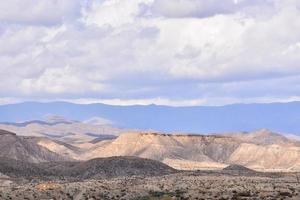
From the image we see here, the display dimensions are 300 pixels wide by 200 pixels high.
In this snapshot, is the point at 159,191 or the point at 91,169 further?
the point at 91,169

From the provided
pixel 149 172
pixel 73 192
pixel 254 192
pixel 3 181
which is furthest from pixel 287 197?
pixel 149 172

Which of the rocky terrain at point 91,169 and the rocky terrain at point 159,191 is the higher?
the rocky terrain at point 91,169

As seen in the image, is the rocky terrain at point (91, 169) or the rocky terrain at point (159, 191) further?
the rocky terrain at point (91, 169)

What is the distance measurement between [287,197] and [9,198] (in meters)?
34.5

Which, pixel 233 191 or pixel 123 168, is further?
pixel 123 168

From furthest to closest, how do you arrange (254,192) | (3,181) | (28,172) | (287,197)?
(28,172) → (3,181) → (254,192) → (287,197)

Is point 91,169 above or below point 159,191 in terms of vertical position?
above

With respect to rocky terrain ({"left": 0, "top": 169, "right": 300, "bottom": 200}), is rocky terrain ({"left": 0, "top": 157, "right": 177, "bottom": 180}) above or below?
above

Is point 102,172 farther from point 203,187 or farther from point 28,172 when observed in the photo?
point 203,187

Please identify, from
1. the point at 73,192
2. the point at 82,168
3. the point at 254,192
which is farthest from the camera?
the point at 82,168

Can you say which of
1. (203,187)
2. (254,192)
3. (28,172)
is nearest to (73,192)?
(203,187)

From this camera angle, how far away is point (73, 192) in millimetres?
107312

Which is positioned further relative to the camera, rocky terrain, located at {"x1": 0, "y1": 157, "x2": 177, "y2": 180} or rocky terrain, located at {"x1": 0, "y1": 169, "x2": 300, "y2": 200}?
rocky terrain, located at {"x1": 0, "y1": 157, "x2": 177, "y2": 180}

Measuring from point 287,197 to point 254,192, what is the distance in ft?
30.4
